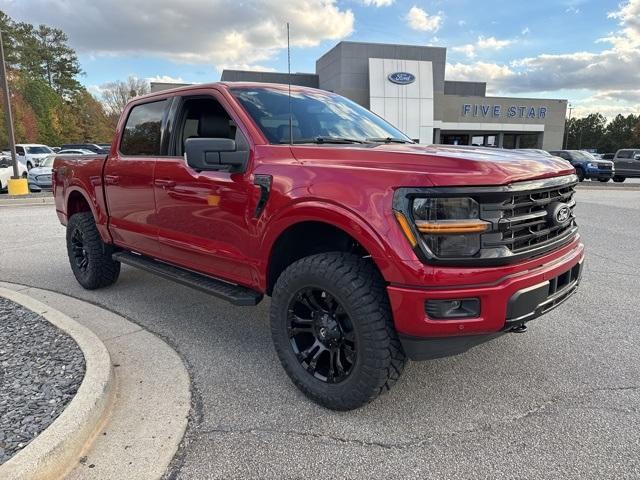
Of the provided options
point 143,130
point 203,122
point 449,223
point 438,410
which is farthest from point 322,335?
point 143,130

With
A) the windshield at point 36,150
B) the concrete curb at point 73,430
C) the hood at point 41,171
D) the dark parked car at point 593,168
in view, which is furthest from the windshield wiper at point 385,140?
the windshield at point 36,150

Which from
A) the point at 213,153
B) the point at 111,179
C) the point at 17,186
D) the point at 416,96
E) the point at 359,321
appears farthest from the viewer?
the point at 416,96

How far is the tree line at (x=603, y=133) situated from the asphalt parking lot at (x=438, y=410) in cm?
9945

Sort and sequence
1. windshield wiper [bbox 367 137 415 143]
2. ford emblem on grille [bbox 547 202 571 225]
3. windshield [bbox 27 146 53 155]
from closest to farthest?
ford emblem on grille [bbox 547 202 571 225] → windshield wiper [bbox 367 137 415 143] → windshield [bbox 27 146 53 155]

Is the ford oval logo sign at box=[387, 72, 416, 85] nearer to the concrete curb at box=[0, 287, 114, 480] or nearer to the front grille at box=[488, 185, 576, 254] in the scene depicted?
the front grille at box=[488, 185, 576, 254]

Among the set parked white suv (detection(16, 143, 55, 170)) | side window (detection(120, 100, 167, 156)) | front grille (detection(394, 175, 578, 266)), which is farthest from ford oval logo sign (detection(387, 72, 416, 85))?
front grille (detection(394, 175, 578, 266))

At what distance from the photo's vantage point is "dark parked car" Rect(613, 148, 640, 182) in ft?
79.7

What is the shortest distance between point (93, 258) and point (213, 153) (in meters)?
2.75

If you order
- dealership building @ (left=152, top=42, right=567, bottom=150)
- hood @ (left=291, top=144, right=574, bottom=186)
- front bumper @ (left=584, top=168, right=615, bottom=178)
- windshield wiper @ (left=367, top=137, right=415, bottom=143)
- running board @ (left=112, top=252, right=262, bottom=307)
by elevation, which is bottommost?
front bumper @ (left=584, top=168, right=615, bottom=178)

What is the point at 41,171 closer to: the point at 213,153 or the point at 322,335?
the point at 213,153

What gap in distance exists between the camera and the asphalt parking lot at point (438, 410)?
2.37 metres

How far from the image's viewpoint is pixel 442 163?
2.45 metres

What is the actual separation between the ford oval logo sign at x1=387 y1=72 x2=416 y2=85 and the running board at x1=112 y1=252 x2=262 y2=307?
34731mm

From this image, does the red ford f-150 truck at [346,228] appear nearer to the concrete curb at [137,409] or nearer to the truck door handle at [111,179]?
the truck door handle at [111,179]
